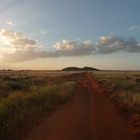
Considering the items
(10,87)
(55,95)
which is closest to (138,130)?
(55,95)

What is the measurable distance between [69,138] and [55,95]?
1158 centimetres

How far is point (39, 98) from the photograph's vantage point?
18.0 m

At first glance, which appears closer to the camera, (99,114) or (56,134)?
(56,134)

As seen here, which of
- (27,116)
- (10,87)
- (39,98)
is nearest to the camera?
(27,116)

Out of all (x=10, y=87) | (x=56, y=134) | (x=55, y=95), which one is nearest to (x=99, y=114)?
(x=56, y=134)

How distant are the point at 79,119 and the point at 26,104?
11.7 feet

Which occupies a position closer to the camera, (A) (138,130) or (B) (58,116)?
(A) (138,130)

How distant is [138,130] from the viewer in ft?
34.5

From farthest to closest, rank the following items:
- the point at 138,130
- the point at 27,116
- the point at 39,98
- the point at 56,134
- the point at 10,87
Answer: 1. the point at 10,87
2. the point at 39,98
3. the point at 27,116
4. the point at 138,130
5. the point at 56,134

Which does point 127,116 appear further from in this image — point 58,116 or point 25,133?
point 25,133

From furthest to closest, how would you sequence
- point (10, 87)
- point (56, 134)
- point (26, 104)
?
point (10, 87), point (26, 104), point (56, 134)

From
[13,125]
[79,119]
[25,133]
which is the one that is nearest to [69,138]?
[25,133]

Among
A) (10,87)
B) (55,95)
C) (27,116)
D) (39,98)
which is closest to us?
(27,116)

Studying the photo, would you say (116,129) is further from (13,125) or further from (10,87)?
(10,87)
